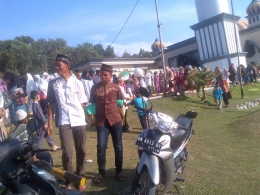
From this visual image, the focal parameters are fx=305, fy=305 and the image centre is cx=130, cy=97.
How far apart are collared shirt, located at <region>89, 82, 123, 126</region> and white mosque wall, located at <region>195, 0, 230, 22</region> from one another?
1164 inches

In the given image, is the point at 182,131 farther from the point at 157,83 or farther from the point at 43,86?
the point at 157,83

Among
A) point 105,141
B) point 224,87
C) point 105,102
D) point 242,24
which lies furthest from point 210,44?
point 105,141

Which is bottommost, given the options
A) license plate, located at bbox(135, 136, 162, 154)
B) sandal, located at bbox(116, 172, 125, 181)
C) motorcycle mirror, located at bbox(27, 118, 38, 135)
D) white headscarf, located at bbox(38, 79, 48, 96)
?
sandal, located at bbox(116, 172, 125, 181)

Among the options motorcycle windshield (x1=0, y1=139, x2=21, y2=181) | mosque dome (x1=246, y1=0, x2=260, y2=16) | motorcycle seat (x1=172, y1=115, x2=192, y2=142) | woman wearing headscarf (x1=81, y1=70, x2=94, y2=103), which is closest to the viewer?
motorcycle windshield (x1=0, y1=139, x2=21, y2=181)

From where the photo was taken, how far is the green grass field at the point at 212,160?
15.4 feet

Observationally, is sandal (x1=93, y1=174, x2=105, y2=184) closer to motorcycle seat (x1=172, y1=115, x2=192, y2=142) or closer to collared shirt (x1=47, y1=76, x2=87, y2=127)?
collared shirt (x1=47, y1=76, x2=87, y2=127)

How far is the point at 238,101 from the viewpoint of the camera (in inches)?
619

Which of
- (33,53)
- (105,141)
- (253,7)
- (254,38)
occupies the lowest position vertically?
(105,141)

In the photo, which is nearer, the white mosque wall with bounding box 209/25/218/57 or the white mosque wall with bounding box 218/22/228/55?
the white mosque wall with bounding box 218/22/228/55

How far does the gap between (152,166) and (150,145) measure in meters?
0.27

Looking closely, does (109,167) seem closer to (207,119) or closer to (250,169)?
(250,169)

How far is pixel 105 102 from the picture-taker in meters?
4.71

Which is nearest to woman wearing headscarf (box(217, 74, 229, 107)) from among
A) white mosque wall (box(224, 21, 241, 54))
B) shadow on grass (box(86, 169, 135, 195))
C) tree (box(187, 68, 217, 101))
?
tree (box(187, 68, 217, 101))

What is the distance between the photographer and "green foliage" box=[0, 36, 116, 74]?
30672 millimetres
